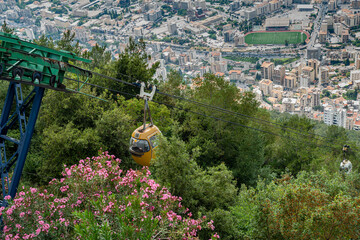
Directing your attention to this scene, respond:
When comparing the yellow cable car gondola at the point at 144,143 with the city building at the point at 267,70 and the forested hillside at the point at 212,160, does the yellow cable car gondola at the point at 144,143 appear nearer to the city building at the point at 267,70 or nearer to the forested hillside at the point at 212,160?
the forested hillside at the point at 212,160

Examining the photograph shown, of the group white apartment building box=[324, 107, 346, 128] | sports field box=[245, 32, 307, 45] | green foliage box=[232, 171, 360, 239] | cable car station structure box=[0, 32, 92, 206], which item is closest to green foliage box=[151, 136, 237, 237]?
green foliage box=[232, 171, 360, 239]

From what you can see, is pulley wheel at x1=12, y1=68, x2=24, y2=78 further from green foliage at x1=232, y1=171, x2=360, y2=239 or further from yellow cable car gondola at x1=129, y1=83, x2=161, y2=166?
green foliage at x1=232, y1=171, x2=360, y2=239

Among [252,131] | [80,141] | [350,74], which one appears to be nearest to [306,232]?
[80,141]

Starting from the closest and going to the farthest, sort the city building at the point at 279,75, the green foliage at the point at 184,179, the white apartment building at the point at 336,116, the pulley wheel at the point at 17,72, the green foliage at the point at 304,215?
1. the pulley wheel at the point at 17,72
2. the green foliage at the point at 304,215
3. the green foliage at the point at 184,179
4. the white apartment building at the point at 336,116
5. the city building at the point at 279,75

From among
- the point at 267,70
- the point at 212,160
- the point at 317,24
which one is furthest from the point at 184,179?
the point at 317,24

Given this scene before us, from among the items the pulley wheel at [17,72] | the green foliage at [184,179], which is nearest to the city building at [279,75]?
the green foliage at [184,179]
